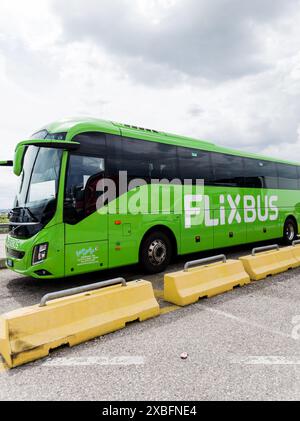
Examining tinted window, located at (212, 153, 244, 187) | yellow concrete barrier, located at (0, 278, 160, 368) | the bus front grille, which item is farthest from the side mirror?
tinted window, located at (212, 153, 244, 187)

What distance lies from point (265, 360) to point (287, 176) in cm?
1009

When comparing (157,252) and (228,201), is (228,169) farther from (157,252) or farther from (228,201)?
(157,252)

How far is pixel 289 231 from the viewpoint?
38.1ft

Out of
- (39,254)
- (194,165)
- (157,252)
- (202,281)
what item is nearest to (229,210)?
(194,165)

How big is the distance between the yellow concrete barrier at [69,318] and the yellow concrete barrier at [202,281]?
1.84 feet

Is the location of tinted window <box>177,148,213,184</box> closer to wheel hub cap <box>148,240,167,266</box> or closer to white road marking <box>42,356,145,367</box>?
wheel hub cap <box>148,240,167,266</box>

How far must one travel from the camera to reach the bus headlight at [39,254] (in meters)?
5.05

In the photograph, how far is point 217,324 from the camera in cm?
398

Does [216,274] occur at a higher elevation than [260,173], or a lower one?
lower

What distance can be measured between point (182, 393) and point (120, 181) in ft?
14.4

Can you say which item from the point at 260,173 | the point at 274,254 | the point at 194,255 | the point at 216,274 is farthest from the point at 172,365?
the point at 260,173
